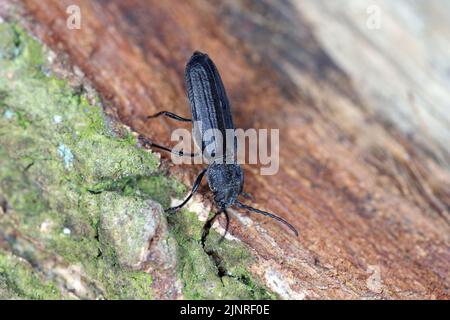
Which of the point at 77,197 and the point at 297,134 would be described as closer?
the point at 77,197

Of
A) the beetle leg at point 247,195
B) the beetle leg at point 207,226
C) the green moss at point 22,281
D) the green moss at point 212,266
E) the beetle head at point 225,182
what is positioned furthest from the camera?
the beetle leg at point 247,195

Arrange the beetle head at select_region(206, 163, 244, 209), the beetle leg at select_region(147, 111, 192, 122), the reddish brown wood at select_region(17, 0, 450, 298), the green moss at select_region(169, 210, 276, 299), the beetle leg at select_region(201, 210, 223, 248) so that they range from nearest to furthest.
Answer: the green moss at select_region(169, 210, 276, 299) < the beetle leg at select_region(201, 210, 223, 248) < the reddish brown wood at select_region(17, 0, 450, 298) < the beetle head at select_region(206, 163, 244, 209) < the beetle leg at select_region(147, 111, 192, 122)

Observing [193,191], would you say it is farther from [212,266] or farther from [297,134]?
[297,134]

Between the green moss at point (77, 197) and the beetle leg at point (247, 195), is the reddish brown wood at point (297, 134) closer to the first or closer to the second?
the beetle leg at point (247, 195)

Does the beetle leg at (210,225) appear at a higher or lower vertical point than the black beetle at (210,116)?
lower

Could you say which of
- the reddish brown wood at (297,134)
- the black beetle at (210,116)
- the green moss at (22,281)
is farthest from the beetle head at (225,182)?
the green moss at (22,281)

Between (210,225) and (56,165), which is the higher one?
(56,165)

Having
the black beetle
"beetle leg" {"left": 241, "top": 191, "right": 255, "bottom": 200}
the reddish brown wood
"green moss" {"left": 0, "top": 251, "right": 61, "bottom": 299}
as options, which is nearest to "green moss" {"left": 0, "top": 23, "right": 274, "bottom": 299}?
"green moss" {"left": 0, "top": 251, "right": 61, "bottom": 299}

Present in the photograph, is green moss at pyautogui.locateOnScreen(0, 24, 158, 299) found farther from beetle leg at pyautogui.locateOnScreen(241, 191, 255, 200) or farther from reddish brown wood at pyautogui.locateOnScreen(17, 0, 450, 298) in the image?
beetle leg at pyautogui.locateOnScreen(241, 191, 255, 200)

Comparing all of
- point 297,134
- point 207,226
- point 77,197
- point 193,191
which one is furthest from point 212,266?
point 297,134
